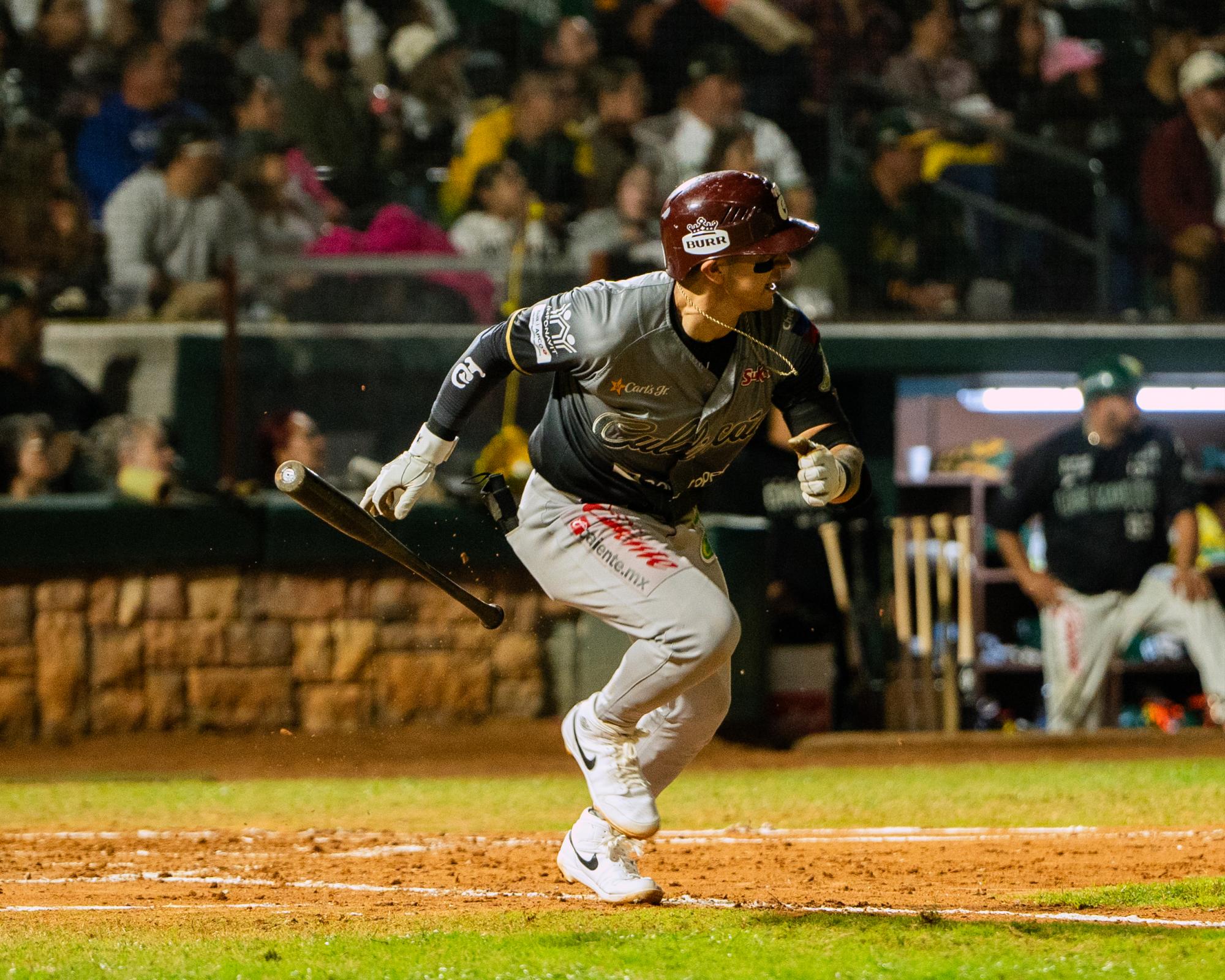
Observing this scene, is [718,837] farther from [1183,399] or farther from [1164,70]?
[1164,70]

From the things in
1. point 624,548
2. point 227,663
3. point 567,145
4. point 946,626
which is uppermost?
point 567,145

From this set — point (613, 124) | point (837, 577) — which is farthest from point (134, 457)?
point (837, 577)

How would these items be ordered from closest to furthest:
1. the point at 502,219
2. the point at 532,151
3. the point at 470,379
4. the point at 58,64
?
the point at 470,379 < the point at 502,219 < the point at 532,151 < the point at 58,64

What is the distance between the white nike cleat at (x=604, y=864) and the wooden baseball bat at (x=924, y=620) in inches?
225

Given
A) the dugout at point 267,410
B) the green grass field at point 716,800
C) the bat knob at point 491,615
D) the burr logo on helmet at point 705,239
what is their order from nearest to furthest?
1. the burr logo on helmet at point 705,239
2. the bat knob at point 491,615
3. the green grass field at point 716,800
4. the dugout at point 267,410

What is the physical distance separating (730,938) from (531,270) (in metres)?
6.09

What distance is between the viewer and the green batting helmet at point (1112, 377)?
1015 cm

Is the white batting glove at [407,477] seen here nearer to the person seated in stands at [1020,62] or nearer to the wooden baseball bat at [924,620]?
the wooden baseball bat at [924,620]

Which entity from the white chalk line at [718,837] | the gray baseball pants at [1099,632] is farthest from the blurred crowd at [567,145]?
the white chalk line at [718,837]

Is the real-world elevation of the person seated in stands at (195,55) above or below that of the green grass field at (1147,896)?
above

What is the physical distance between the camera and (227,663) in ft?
31.8

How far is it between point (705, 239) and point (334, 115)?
7414mm

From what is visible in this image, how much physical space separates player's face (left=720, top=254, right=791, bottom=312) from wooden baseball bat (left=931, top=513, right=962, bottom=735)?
6056 millimetres

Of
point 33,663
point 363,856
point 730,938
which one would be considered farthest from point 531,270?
point 730,938
